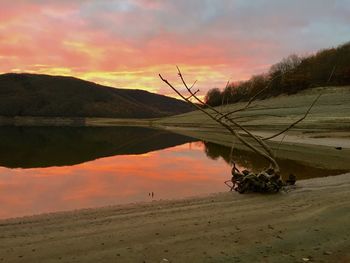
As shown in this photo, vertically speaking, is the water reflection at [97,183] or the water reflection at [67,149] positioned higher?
the water reflection at [97,183]

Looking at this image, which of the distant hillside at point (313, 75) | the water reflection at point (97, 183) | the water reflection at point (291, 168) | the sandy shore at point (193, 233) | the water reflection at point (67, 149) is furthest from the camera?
the distant hillside at point (313, 75)

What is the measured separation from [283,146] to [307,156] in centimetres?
734

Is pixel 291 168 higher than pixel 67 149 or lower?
higher

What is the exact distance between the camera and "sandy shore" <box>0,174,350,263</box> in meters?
6.20

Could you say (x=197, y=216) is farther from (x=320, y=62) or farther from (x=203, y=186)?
(x=320, y=62)

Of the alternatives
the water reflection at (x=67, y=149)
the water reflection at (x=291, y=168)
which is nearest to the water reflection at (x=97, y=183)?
the water reflection at (x=291, y=168)

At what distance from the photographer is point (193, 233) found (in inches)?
288

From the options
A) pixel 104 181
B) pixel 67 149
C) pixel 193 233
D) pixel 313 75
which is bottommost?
pixel 67 149

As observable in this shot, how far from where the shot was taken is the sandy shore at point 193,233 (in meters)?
6.20

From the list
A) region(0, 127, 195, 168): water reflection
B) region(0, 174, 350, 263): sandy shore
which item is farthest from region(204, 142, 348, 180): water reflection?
region(0, 127, 195, 168): water reflection

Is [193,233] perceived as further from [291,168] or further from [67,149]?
[67,149]

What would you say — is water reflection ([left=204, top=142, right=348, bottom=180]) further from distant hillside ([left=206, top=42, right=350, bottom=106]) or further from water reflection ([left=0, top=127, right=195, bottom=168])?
distant hillside ([left=206, top=42, right=350, bottom=106])

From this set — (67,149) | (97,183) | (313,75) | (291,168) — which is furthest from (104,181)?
(313,75)

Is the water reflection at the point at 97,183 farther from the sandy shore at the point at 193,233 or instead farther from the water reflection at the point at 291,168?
the sandy shore at the point at 193,233
